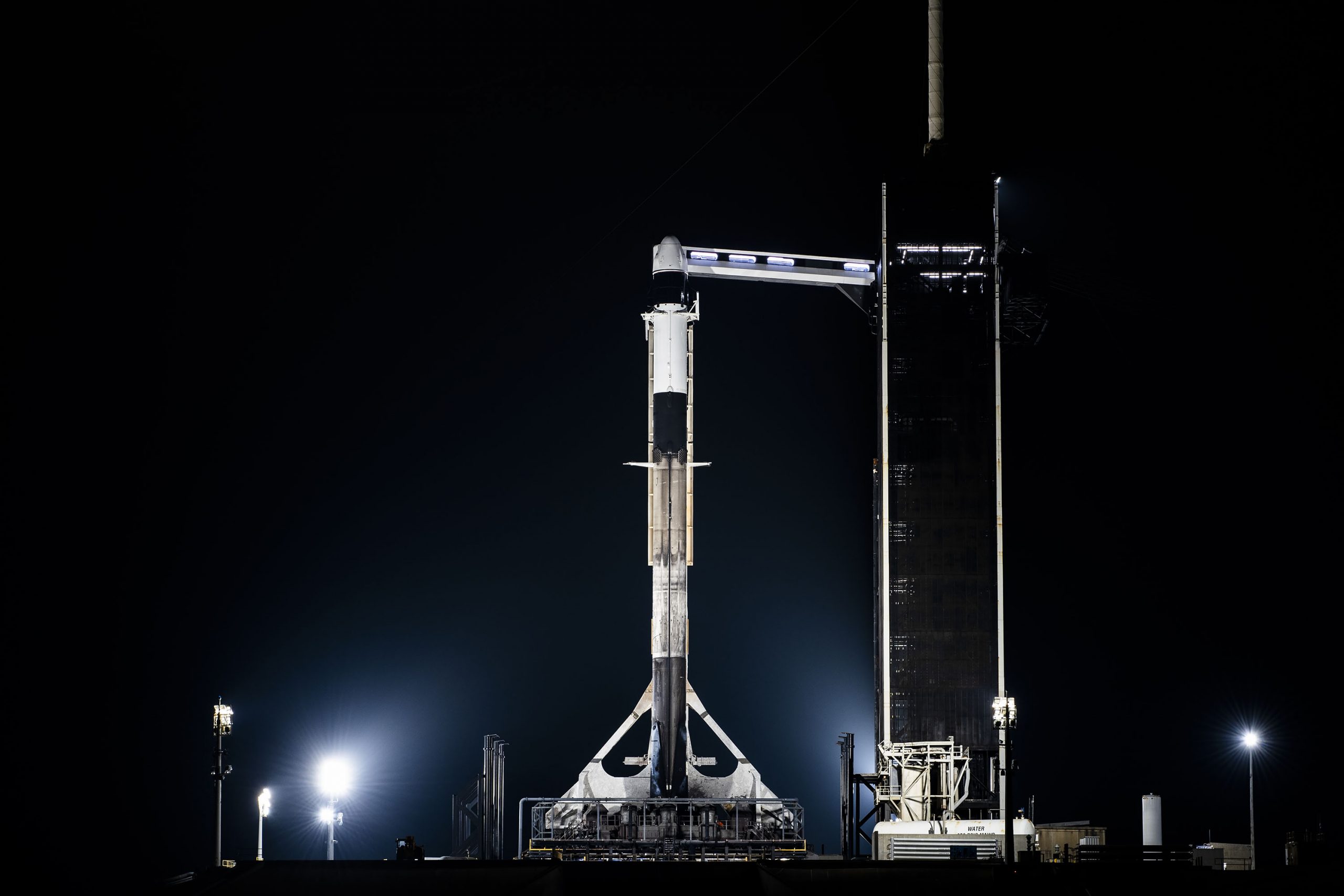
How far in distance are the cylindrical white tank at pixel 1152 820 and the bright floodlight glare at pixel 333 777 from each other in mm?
16698

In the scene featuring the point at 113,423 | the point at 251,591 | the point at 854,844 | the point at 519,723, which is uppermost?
the point at 113,423

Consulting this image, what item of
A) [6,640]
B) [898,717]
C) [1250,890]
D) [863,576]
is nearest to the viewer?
[1250,890]

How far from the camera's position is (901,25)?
38.8 m

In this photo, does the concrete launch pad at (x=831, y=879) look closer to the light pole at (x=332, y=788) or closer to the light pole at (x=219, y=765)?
the light pole at (x=219, y=765)

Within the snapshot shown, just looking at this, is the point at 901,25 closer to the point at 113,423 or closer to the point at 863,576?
the point at 863,576

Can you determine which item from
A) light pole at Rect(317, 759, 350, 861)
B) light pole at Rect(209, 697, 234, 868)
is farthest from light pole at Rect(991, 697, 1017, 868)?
light pole at Rect(209, 697, 234, 868)

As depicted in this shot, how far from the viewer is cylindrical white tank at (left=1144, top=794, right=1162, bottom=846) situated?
29969 mm

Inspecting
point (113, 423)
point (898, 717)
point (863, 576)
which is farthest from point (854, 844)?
point (113, 423)

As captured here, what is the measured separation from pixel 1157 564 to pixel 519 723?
1727cm

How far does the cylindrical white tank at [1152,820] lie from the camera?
29969 millimetres

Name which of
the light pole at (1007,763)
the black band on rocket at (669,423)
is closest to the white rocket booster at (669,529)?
the black band on rocket at (669,423)

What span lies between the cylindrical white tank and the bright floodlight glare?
54.8 feet

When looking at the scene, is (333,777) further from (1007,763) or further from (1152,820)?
(1152,820)

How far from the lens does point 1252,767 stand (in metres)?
32.3
